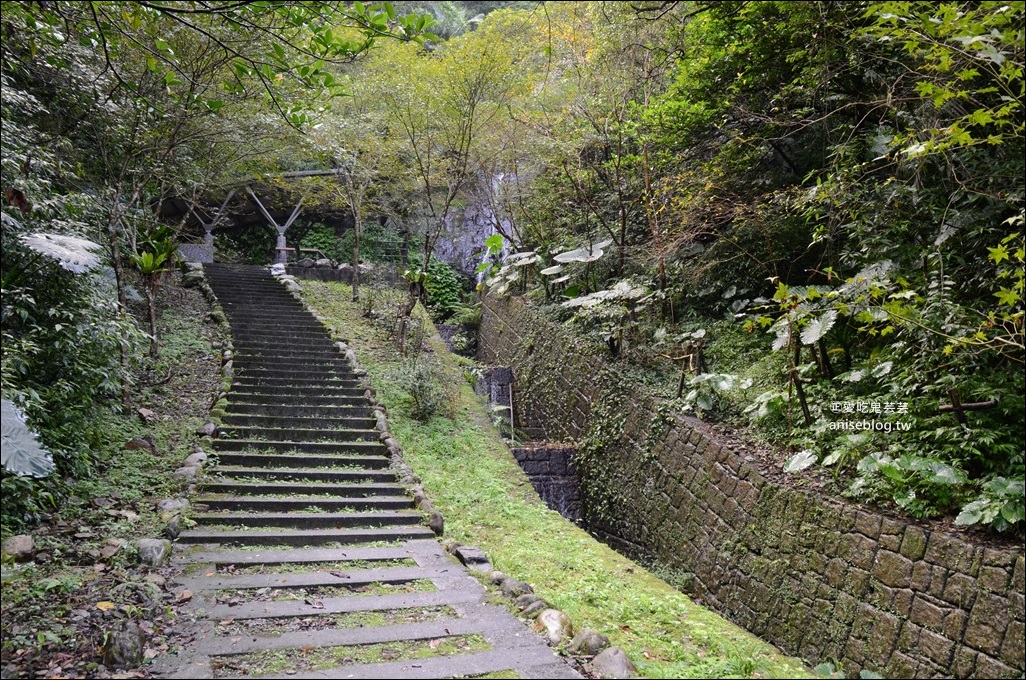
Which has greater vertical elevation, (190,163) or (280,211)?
(280,211)

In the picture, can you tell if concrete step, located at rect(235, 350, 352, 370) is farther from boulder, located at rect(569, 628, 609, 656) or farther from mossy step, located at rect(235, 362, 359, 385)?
boulder, located at rect(569, 628, 609, 656)

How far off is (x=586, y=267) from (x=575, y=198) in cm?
200

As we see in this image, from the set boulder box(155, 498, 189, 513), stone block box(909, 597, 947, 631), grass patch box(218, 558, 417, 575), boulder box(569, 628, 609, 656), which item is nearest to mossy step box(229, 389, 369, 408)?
boulder box(155, 498, 189, 513)

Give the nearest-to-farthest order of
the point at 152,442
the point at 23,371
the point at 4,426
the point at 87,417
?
the point at 4,426 → the point at 23,371 → the point at 87,417 → the point at 152,442

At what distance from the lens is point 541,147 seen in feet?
34.6

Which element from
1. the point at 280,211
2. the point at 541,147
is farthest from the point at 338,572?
the point at 280,211

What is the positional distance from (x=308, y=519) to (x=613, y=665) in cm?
349

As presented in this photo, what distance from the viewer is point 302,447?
7082mm

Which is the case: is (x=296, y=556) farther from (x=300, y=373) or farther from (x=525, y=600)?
(x=300, y=373)

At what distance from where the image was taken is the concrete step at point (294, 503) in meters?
5.52

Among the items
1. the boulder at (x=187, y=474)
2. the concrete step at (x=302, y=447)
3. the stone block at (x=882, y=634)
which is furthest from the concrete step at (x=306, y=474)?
the stone block at (x=882, y=634)

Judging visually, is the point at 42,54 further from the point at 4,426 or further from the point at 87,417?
the point at 4,426

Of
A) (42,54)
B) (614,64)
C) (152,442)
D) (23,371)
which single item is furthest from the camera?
(614,64)

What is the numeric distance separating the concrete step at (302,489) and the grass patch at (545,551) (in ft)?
2.02
